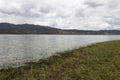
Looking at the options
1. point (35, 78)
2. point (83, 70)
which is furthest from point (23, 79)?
point (83, 70)

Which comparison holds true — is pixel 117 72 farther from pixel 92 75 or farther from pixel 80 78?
pixel 80 78

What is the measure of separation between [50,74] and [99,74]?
10.3ft

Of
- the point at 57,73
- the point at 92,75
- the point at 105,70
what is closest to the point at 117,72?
the point at 105,70

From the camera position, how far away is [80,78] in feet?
29.6

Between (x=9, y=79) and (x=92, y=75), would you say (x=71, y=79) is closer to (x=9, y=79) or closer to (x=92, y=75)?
(x=92, y=75)

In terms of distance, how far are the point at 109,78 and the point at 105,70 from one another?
5.16ft

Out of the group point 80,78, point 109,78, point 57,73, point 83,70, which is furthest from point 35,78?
point 109,78

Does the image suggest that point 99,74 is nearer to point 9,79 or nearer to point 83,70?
point 83,70

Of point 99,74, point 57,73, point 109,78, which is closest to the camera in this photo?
point 109,78

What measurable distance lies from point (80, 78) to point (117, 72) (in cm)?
267

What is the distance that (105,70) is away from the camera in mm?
10359

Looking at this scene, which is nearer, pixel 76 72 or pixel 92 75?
pixel 92 75

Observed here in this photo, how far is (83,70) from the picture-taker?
34.7 feet

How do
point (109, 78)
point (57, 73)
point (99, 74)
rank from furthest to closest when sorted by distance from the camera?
point (57, 73) < point (99, 74) < point (109, 78)
